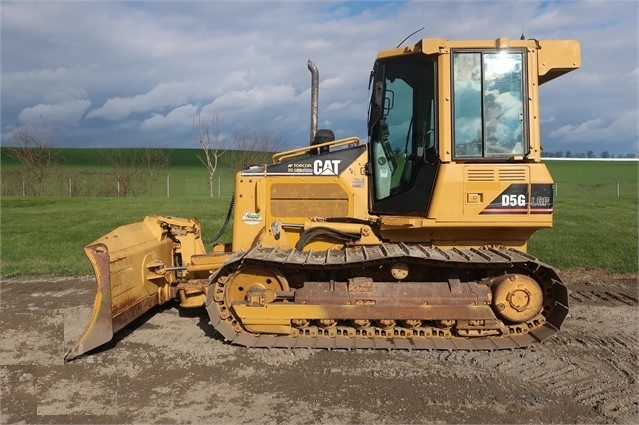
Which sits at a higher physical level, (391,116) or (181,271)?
(391,116)

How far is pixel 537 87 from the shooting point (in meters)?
5.43

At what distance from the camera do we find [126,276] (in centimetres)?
558

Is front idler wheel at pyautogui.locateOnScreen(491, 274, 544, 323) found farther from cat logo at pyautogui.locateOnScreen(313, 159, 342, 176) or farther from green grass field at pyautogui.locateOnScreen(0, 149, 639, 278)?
green grass field at pyautogui.locateOnScreen(0, 149, 639, 278)

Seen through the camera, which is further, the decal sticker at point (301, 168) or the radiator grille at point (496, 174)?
the decal sticker at point (301, 168)

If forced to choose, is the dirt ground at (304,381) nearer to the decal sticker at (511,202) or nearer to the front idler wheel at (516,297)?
the front idler wheel at (516,297)

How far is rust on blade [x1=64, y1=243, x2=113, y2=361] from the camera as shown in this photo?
5.11 m

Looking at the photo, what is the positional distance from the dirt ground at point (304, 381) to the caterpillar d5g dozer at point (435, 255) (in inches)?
10.4

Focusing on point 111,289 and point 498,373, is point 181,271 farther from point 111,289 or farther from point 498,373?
point 498,373

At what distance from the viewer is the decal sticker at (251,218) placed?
20.9ft

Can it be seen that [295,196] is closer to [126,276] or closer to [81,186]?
[126,276]

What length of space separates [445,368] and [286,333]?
1.64 metres

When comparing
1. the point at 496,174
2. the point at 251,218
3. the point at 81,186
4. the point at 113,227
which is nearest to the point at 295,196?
the point at 251,218

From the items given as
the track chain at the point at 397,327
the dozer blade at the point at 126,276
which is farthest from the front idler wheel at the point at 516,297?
the dozer blade at the point at 126,276

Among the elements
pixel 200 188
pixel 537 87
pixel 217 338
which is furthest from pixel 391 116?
pixel 200 188
